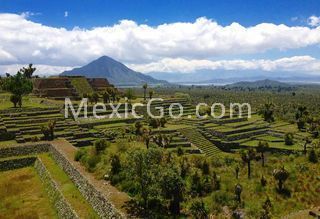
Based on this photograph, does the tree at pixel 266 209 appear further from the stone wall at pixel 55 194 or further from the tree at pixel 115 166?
the stone wall at pixel 55 194

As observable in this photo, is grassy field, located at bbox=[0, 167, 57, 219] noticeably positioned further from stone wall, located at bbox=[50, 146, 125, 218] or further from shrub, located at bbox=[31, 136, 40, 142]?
shrub, located at bbox=[31, 136, 40, 142]

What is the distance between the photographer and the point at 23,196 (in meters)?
26.2

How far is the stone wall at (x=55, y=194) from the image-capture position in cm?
2152

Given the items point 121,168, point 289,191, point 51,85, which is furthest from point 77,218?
point 51,85

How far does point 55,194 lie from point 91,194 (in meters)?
4.20

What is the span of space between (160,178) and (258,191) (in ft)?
22.2

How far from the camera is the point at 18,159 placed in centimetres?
3253

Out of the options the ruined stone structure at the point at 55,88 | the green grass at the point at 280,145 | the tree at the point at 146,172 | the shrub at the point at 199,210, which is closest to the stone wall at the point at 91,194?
the tree at the point at 146,172

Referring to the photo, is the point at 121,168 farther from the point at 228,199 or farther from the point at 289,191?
the point at 289,191

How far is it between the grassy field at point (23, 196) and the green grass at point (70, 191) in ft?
4.34

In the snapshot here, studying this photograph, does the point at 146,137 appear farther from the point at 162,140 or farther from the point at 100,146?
the point at 100,146

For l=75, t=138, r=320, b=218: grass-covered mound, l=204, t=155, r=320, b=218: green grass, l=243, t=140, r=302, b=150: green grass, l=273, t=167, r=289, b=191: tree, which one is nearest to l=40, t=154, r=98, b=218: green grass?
l=75, t=138, r=320, b=218: grass-covered mound

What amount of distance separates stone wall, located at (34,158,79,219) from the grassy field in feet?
1.27

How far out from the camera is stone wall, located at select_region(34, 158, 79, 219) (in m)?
21.5
